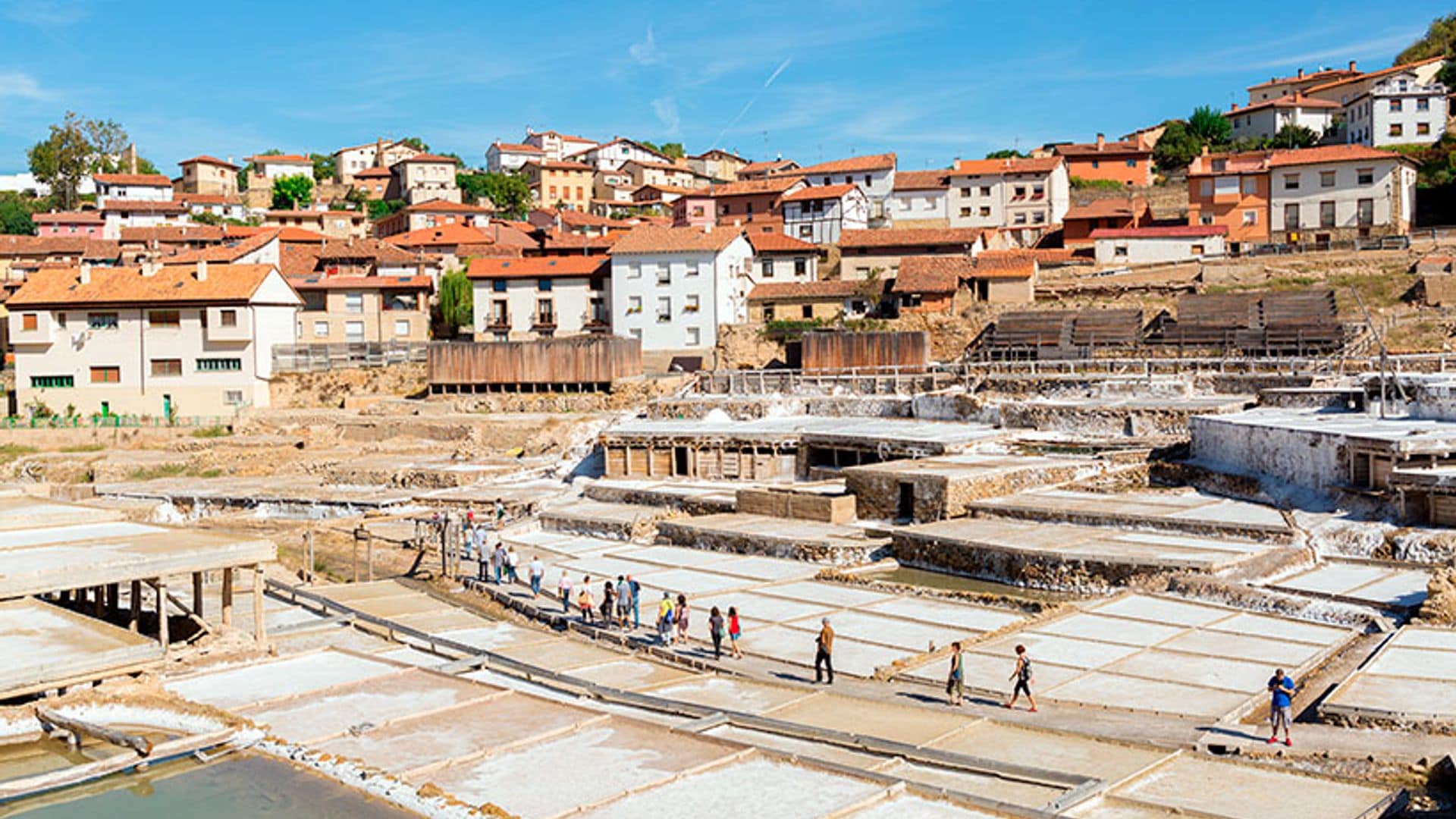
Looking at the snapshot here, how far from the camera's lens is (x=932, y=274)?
180 feet

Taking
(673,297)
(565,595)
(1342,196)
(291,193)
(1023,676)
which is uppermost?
(291,193)

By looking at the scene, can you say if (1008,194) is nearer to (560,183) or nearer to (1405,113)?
(1405,113)

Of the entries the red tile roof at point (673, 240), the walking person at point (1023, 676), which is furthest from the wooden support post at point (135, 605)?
the red tile roof at point (673, 240)

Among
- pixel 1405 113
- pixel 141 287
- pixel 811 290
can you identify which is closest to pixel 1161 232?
pixel 811 290

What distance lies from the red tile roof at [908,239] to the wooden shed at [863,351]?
41.5ft

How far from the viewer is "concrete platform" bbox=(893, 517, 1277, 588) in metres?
22.9

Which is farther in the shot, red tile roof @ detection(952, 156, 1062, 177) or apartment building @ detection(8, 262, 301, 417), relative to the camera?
red tile roof @ detection(952, 156, 1062, 177)

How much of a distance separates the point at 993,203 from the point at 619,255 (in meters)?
26.8

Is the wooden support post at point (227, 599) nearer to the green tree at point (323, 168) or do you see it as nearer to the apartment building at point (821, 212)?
the apartment building at point (821, 212)

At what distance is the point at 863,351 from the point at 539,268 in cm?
1765

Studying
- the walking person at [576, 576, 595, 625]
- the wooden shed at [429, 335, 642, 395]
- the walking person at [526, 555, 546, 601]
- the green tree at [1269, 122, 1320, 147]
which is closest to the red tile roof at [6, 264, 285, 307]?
the wooden shed at [429, 335, 642, 395]

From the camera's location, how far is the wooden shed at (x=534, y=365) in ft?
162

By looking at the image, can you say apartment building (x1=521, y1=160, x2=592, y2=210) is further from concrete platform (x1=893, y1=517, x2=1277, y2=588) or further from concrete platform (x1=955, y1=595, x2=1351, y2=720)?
concrete platform (x1=955, y1=595, x2=1351, y2=720)

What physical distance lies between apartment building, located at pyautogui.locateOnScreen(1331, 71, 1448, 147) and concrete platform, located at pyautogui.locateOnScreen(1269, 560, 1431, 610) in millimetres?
60347
